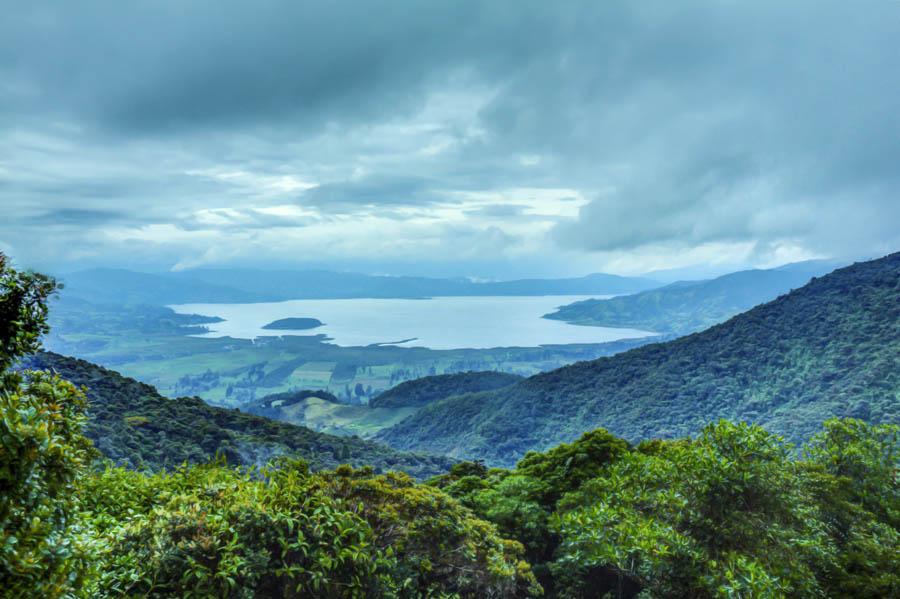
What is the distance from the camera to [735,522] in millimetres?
9281

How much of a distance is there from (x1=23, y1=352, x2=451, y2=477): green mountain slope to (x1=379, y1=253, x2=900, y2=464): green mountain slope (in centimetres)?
3888

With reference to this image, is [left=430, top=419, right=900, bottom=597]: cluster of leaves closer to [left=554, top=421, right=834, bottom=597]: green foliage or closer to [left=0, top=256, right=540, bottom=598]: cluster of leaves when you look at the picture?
[left=554, top=421, right=834, bottom=597]: green foliage

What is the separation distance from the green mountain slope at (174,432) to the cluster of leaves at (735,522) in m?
15.0

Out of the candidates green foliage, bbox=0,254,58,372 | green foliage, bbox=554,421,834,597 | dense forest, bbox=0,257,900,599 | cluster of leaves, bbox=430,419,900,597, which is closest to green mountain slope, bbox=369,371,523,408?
dense forest, bbox=0,257,900,599

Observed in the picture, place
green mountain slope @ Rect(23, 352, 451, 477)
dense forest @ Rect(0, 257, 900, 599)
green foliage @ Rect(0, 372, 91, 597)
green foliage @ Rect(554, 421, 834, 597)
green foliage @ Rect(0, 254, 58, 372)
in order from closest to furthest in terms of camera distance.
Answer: green foliage @ Rect(0, 372, 91, 597) → dense forest @ Rect(0, 257, 900, 599) → green foliage @ Rect(0, 254, 58, 372) → green foliage @ Rect(554, 421, 834, 597) → green mountain slope @ Rect(23, 352, 451, 477)

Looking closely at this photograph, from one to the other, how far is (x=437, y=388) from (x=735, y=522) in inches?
4534

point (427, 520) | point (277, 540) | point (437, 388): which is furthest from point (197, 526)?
point (437, 388)

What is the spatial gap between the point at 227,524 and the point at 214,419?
34.7 meters

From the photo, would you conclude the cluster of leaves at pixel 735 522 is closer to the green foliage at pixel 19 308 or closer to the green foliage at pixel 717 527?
the green foliage at pixel 717 527

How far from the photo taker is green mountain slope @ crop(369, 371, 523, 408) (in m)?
119

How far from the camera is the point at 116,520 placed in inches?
269

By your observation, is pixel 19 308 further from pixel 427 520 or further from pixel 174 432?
pixel 174 432

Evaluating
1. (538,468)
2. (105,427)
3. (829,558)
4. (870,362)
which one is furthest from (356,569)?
(870,362)

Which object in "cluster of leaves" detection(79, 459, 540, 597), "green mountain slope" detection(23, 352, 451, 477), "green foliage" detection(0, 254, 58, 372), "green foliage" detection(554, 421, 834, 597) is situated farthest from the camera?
"green mountain slope" detection(23, 352, 451, 477)
